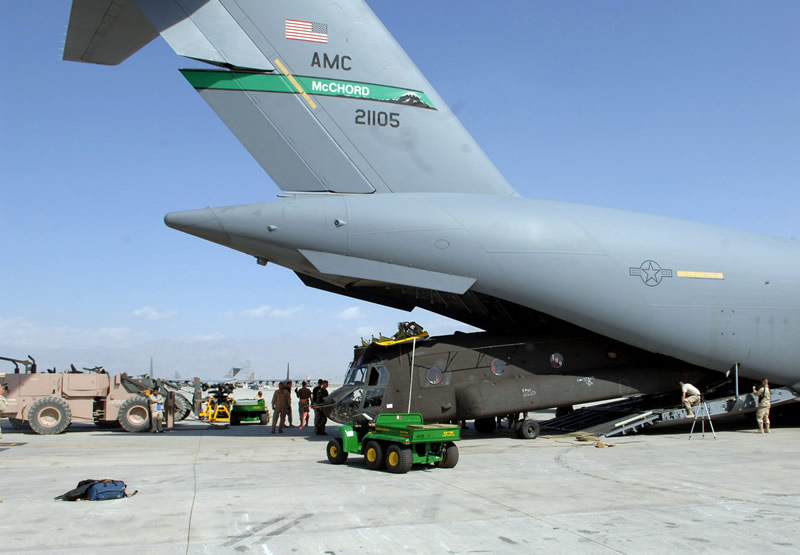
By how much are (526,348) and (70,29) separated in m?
11.6

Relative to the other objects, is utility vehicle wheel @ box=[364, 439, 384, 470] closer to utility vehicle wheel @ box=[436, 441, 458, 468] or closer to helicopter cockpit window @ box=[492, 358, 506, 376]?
utility vehicle wheel @ box=[436, 441, 458, 468]

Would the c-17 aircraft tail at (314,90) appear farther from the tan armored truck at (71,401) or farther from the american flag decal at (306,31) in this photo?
the tan armored truck at (71,401)

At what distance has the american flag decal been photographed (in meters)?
14.6

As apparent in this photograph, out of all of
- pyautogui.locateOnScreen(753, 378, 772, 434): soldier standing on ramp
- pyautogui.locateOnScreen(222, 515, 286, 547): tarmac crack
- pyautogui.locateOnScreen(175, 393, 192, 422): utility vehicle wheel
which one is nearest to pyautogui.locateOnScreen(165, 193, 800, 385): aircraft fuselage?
pyautogui.locateOnScreen(753, 378, 772, 434): soldier standing on ramp

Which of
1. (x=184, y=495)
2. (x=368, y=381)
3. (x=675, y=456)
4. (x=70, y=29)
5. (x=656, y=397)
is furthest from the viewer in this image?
(x=656, y=397)

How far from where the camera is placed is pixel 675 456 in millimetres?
11867

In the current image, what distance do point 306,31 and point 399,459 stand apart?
9.70 m

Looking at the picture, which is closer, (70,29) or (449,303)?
(70,29)

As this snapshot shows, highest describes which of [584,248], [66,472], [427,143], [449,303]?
[427,143]

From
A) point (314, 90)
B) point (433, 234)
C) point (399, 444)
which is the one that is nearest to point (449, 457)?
point (399, 444)

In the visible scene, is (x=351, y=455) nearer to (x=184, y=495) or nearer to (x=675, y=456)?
(x=184, y=495)

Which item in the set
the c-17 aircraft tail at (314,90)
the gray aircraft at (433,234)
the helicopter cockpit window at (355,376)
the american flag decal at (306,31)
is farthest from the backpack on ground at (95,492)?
the american flag decal at (306,31)

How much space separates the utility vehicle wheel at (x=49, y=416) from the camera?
1673 centimetres

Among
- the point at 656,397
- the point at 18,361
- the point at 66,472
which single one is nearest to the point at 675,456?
the point at 656,397
